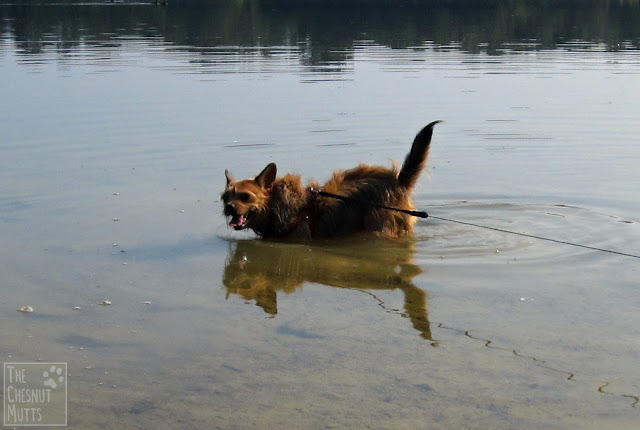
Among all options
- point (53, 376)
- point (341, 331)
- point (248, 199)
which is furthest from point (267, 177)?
point (53, 376)

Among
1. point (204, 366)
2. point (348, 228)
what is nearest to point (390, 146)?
point (348, 228)

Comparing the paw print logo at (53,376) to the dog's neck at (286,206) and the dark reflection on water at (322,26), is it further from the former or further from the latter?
the dark reflection on water at (322,26)

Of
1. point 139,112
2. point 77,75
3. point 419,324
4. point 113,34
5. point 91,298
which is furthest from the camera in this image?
point 113,34

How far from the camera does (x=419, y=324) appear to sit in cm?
604

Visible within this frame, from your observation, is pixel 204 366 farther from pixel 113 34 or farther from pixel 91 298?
pixel 113 34

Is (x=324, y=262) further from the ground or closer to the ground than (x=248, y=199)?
closer to the ground

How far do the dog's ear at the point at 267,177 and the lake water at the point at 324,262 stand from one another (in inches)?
23.3

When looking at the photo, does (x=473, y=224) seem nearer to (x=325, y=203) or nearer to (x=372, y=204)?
(x=372, y=204)

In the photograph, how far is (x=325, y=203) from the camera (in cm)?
862

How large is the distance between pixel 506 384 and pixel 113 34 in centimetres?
3381

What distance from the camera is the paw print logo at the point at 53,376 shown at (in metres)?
5.06

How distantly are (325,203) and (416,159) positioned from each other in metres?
0.99

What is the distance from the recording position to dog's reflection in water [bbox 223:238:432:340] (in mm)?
6844
